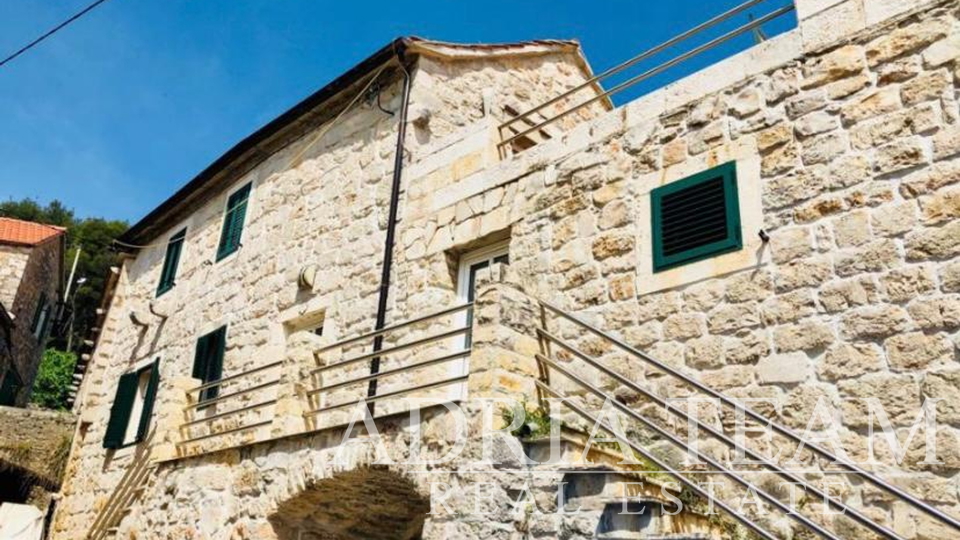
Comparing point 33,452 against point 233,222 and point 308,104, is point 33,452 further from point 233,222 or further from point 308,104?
point 308,104

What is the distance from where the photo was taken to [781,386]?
4.86m

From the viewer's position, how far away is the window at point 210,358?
1033 cm

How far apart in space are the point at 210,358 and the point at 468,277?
5.07 metres

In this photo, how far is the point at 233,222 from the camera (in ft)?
38.6

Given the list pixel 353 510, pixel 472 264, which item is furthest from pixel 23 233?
pixel 353 510

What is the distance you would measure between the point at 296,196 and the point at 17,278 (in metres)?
16.5

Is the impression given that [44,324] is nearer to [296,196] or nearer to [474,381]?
[296,196]

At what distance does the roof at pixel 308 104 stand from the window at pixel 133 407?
2988 millimetres

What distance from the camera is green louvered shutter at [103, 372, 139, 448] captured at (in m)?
12.1

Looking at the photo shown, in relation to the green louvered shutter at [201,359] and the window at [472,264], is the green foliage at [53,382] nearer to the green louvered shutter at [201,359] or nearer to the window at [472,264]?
the green louvered shutter at [201,359]

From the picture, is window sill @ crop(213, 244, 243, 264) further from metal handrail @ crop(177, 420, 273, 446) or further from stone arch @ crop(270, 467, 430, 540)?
stone arch @ crop(270, 467, 430, 540)

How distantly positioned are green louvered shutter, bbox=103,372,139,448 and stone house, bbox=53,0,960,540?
8.32ft

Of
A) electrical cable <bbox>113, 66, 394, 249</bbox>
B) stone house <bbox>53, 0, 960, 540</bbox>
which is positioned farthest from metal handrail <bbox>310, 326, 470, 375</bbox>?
electrical cable <bbox>113, 66, 394, 249</bbox>

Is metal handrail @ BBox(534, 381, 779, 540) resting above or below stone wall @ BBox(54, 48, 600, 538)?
below
